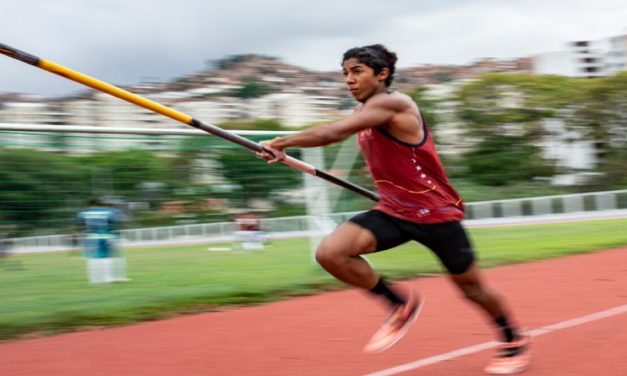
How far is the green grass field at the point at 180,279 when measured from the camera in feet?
29.7

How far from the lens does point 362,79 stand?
5.20 metres

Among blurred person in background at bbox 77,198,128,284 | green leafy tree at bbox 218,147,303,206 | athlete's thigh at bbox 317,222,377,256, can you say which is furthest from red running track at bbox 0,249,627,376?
blurred person in background at bbox 77,198,128,284

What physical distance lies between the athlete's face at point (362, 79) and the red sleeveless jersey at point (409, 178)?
0.23 m

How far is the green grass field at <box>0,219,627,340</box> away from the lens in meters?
9.05

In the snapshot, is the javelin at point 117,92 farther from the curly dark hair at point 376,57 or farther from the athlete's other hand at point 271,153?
the curly dark hair at point 376,57

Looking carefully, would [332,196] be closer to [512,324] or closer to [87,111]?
[512,324]

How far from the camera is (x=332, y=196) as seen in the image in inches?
482

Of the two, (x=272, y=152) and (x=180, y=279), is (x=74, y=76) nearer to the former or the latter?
(x=272, y=152)

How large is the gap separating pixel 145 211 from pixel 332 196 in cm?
251

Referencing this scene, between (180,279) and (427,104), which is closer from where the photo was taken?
(180,279)

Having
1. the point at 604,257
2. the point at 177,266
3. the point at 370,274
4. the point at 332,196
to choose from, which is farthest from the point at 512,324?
the point at 177,266

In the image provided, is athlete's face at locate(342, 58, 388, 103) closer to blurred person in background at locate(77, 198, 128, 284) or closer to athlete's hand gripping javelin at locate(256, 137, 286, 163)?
athlete's hand gripping javelin at locate(256, 137, 286, 163)

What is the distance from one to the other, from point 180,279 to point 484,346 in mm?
7609

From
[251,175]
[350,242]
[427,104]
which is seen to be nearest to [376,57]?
[350,242]
